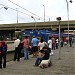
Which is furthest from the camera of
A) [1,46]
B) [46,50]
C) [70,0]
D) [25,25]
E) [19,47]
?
[25,25]

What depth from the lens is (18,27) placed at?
110000 millimetres

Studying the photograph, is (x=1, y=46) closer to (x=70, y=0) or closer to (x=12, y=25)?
(x=70, y=0)

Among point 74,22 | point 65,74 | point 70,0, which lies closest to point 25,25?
point 74,22

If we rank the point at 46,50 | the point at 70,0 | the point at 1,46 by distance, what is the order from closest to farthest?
the point at 1,46, the point at 46,50, the point at 70,0

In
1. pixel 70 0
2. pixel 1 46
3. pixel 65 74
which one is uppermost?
pixel 70 0

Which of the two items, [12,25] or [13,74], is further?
[12,25]

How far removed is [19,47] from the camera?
2103 centimetres

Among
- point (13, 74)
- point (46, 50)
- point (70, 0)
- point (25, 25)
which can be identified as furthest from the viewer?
point (25, 25)

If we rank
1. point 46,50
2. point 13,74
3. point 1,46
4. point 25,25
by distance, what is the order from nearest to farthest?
point 13,74
point 1,46
point 46,50
point 25,25

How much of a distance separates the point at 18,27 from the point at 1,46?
308 feet

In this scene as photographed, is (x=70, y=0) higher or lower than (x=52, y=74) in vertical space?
higher

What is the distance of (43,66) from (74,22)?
272ft

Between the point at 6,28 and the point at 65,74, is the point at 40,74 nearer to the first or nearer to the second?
the point at 65,74

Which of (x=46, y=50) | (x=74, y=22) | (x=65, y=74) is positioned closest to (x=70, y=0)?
(x=46, y=50)
